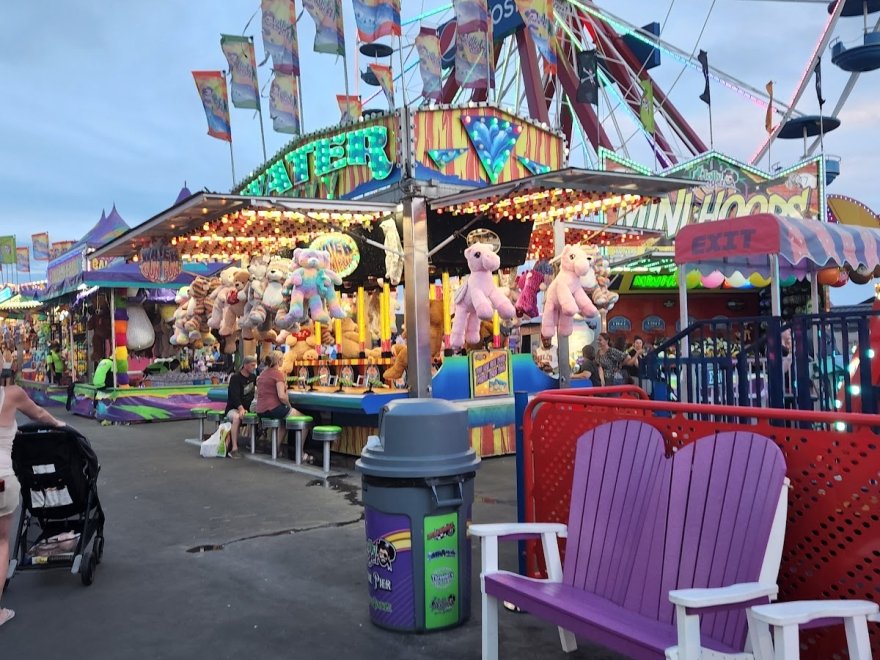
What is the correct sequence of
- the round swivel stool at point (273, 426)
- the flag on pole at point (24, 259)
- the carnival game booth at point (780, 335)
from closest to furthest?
the carnival game booth at point (780, 335) → the round swivel stool at point (273, 426) → the flag on pole at point (24, 259)

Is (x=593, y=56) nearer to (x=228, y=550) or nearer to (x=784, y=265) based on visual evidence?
(x=784, y=265)

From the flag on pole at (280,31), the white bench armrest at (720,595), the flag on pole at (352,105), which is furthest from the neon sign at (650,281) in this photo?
the white bench armrest at (720,595)

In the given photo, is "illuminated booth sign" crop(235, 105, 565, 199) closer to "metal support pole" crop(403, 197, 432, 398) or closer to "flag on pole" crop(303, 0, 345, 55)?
"metal support pole" crop(403, 197, 432, 398)

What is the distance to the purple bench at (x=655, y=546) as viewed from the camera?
9.68ft

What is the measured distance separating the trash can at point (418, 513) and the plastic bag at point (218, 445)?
25.1ft

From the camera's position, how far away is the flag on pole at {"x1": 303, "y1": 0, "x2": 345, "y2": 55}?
1259 cm

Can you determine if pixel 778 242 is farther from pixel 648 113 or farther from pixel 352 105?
pixel 648 113

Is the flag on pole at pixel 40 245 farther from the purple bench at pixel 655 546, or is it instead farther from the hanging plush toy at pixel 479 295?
the purple bench at pixel 655 546

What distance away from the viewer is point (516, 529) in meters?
3.97

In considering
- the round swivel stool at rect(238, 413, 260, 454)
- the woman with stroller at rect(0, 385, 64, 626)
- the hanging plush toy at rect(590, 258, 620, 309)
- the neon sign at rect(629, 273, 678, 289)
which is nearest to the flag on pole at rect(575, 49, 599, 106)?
the hanging plush toy at rect(590, 258, 620, 309)

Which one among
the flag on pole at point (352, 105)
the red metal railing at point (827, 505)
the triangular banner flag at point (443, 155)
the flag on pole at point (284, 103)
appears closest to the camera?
the red metal railing at point (827, 505)

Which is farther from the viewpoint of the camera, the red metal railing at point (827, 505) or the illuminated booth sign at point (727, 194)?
the illuminated booth sign at point (727, 194)

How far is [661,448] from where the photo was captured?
11.8 feet

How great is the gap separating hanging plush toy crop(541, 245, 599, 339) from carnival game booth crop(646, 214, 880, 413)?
1.23 metres
